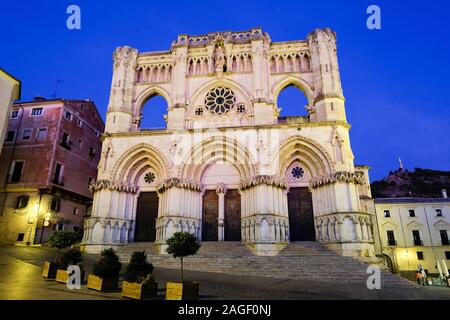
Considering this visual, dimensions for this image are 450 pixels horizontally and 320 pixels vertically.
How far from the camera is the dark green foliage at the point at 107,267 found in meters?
8.59

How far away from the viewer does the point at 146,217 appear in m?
20.8

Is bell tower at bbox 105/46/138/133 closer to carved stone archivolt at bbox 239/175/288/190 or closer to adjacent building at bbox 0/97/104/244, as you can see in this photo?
adjacent building at bbox 0/97/104/244

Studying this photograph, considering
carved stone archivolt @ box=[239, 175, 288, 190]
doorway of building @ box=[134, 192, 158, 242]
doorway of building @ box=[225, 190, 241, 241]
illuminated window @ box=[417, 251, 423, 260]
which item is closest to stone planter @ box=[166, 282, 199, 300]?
carved stone archivolt @ box=[239, 175, 288, 190]

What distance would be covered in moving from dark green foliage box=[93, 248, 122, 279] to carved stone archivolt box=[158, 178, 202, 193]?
9.96m

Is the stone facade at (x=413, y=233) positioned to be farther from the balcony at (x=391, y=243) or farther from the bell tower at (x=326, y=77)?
the bell tower at (x=326, y=77)

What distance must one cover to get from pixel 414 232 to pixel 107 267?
33.7m

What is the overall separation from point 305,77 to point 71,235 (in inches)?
771

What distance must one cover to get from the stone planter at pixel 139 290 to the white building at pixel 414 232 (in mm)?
30785

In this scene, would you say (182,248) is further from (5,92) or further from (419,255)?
(419,255)

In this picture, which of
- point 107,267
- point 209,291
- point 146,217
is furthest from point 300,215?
point 107,267

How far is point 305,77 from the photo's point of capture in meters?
22.2

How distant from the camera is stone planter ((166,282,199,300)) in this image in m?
7.08

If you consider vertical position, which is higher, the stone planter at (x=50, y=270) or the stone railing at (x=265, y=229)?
the stone railing at (x=265, y=229)

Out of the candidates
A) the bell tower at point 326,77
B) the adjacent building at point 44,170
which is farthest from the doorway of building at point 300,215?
the adjacent building at point 44,170
